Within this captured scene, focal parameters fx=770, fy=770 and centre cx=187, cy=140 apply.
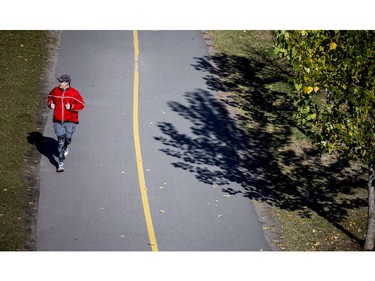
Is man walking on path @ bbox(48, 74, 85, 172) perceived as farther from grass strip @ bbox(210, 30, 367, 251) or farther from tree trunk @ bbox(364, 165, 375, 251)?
tree trunk @ bbox(364, 165, 375, 251)

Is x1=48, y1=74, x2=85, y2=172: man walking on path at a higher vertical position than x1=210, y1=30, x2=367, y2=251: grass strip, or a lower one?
higher

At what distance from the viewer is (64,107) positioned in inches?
655

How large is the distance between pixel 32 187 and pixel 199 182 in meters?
3.68

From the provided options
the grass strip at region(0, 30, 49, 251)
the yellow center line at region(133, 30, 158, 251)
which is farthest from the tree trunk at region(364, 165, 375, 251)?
the grass strip at region(0, 30, 49, 251)

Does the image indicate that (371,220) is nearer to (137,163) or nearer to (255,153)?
(255,153)

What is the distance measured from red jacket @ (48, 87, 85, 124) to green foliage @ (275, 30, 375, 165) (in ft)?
16.5

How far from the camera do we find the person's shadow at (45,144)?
58.4ft

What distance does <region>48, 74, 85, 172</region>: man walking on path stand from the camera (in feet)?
54.3

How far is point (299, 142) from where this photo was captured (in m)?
19.8

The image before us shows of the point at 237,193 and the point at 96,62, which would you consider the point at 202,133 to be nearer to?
the point at 237,193

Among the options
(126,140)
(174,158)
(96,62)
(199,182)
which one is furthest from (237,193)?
(96,62)

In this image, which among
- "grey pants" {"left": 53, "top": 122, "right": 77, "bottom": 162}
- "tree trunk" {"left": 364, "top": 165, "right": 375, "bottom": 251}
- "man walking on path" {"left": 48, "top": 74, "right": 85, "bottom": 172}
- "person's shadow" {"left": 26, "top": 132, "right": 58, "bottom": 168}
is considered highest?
"man walking on path" {"left": 48, "top": 74, "right": 85, "bottom": 172}

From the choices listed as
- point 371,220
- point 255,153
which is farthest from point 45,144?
point 371,220

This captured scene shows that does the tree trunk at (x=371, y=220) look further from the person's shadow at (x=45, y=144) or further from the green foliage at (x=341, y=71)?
the person's shadow at (x=45, y=144)
